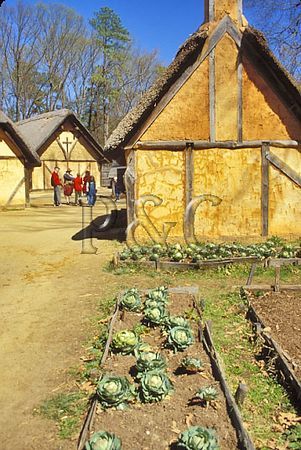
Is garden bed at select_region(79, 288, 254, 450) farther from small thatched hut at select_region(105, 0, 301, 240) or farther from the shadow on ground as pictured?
the shadow on ground

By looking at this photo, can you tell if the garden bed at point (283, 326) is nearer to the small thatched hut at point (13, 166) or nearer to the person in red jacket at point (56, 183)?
the small thatched hut at point (13, 166)

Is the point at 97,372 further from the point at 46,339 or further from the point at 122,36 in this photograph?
the point at 122,36

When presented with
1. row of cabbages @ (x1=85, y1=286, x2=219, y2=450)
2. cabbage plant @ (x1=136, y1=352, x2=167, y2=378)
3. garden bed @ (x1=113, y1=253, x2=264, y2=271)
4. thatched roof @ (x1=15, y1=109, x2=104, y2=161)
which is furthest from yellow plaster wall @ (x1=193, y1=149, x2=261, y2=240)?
thatched roof @ (x1=15, y1=109, x2=104, y2=161)

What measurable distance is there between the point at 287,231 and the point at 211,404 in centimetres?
729

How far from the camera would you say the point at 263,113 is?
9.88 m

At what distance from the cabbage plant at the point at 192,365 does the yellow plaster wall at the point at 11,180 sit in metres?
16.0

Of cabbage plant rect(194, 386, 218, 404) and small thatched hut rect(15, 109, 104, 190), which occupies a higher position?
small thatched hut rect(15, 109, 104, 190)

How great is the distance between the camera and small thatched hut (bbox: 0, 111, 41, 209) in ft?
60.3

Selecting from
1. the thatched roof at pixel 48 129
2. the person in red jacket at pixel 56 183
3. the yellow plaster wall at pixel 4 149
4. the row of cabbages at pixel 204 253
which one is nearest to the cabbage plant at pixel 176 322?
the row of cabbages at pixel 204 253

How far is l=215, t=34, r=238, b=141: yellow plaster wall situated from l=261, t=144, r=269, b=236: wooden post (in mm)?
768

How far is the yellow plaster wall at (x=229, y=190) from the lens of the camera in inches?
394

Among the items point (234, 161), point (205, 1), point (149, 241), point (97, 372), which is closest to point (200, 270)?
point (149, 241)

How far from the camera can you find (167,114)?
988 cm

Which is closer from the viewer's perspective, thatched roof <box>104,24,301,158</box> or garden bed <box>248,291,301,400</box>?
garden bed <box>248,291,301,400</box>
